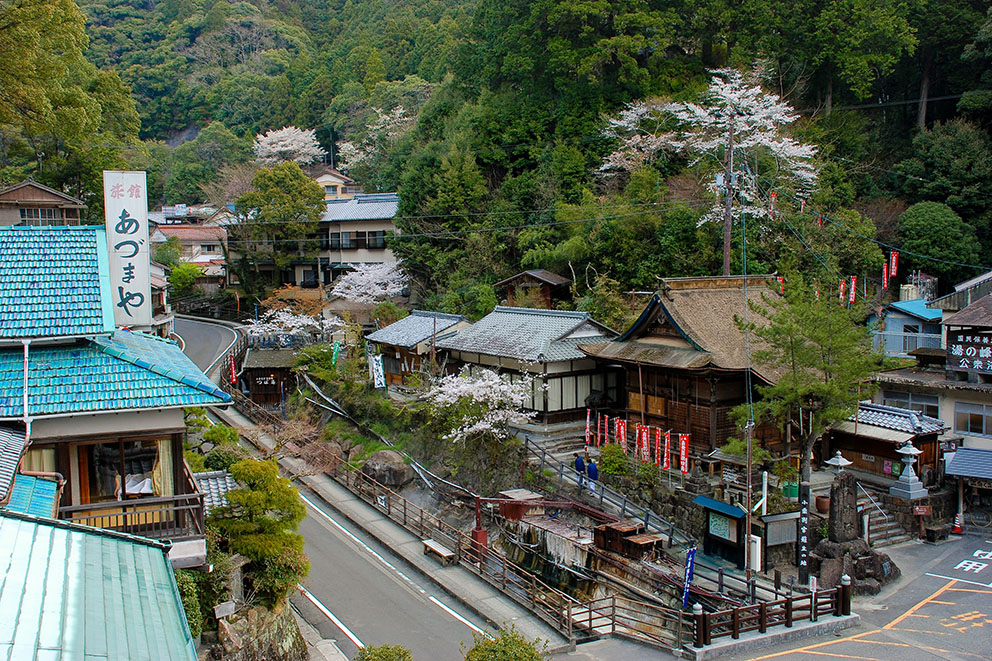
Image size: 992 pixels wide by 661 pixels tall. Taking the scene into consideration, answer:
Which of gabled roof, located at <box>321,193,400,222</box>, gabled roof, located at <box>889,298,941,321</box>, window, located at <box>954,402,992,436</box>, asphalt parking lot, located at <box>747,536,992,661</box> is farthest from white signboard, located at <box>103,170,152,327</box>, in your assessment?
gabled roof, located at <box>321,193,400,222</box>

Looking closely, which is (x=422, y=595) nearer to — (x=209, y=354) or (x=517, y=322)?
(x=517, y=322)

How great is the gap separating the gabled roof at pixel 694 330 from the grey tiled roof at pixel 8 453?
17.4m

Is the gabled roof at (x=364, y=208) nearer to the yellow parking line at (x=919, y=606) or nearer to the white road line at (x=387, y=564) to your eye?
the white road line at (x=387, y=564)

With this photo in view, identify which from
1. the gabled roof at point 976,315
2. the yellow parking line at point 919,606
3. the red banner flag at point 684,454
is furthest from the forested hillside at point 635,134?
the yellow parking line at point 919,606

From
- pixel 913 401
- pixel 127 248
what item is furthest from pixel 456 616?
pixel 913 401

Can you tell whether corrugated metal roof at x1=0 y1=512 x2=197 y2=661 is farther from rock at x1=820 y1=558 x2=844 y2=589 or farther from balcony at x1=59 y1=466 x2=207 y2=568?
rock at x1=820 y1=558 x2=844 y2=589

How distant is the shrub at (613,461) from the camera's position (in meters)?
24.0

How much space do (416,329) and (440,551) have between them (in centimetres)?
1625

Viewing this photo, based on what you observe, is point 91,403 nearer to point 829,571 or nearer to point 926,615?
point 829,571

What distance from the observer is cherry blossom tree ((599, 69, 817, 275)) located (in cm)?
3316

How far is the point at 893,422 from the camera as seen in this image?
80.4 feet

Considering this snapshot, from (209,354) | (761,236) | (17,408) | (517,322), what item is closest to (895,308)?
(761,236)

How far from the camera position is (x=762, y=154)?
35344 mm

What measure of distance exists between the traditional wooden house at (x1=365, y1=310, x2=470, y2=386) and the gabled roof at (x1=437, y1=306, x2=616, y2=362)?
75.6 inches
